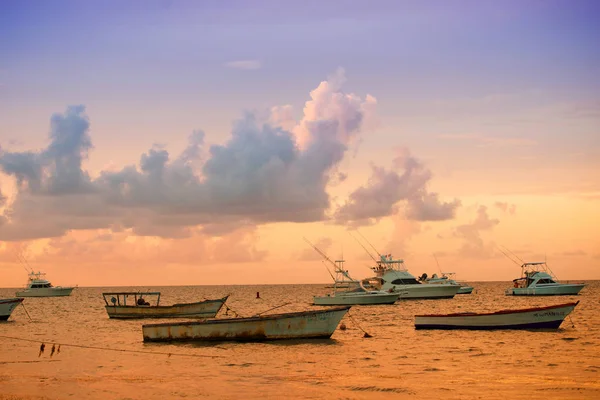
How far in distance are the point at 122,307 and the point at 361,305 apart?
98.4ft

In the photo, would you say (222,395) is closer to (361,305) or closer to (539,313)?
(539,313)

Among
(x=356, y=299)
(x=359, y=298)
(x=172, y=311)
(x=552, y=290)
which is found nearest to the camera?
(x=172, y=311)

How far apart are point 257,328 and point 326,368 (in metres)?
8.13

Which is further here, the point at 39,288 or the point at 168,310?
the point at 39,288

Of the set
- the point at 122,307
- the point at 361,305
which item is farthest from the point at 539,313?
the point at 361,305

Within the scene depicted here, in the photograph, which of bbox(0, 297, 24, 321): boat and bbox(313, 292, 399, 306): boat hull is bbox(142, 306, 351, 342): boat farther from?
bbox(313, 292, 399, 306): boat hull

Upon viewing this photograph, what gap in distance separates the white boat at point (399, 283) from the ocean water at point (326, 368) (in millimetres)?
40412

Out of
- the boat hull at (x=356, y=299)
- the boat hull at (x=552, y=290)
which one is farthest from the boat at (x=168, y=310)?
the boat hull at (x=552, y=290)

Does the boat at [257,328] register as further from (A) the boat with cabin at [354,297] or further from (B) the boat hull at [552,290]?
(B) the boat hull at [552,290]

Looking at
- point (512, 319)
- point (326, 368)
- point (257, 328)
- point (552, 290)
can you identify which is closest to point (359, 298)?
point (552, 290)

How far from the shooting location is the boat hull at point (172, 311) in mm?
54156

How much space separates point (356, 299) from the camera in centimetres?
7256

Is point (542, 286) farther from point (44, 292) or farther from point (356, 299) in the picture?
point (44, 292)

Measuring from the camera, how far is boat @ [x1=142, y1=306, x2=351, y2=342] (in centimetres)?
3388
